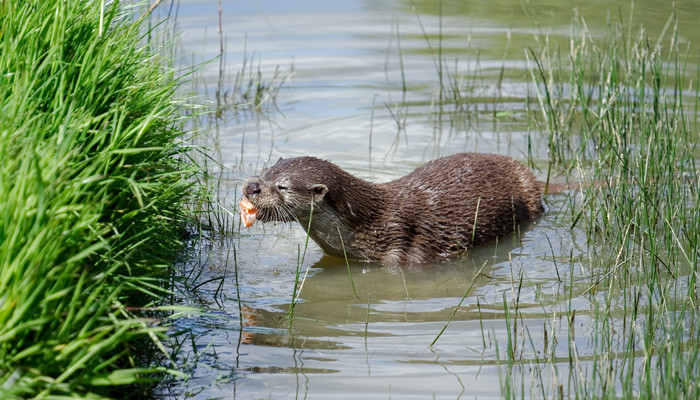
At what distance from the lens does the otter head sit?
582 centimetres

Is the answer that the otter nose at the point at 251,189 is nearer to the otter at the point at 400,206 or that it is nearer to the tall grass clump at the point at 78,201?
the otter at the point at 400,206

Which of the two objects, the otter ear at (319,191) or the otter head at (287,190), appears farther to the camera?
the otter ear at (319,191)

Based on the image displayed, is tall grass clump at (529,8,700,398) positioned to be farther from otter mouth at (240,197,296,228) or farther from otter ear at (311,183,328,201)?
otter mouth at (240,197,296,228)

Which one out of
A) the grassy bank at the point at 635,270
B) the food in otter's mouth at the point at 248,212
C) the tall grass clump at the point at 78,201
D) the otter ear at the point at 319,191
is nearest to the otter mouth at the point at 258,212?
the food in otter's mouth at the point at 248,212

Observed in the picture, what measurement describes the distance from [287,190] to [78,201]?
2.25 metres

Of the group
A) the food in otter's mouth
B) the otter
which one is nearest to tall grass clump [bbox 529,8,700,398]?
the otter

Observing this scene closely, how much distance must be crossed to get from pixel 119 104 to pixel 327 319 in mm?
1609

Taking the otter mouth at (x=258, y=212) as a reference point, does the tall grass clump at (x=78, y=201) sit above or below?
above

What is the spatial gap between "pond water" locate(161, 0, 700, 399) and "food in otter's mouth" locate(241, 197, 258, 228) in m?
0.22

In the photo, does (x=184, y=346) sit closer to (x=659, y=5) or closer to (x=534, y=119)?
(x=534, y=119)

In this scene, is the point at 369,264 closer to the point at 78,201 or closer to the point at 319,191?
the point at 319,191

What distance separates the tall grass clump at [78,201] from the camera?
3.12 m

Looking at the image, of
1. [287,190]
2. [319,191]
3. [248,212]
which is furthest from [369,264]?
[248,212]

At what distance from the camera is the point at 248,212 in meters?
5.86
